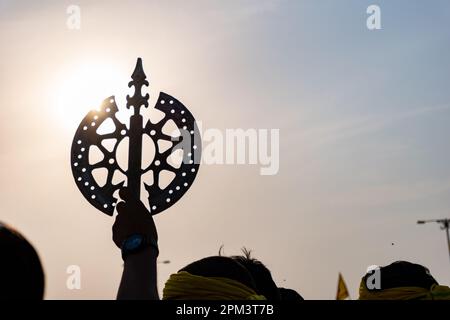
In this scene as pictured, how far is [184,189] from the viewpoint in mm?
5727

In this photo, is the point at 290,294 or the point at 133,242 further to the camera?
the point at 290,294

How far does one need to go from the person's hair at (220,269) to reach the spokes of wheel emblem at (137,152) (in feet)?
6.19

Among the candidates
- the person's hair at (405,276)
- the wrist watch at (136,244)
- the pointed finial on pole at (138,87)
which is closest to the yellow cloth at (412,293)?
the person's hair at (405,276)

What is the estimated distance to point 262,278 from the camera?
3.94 metres

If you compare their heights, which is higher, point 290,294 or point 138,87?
point 138,87

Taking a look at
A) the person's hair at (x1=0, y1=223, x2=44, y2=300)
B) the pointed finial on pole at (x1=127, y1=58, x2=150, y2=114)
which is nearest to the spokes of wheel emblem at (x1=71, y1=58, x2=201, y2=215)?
the pointed finial on pole at (x1=127, y1=58, x2=150, y2=114)

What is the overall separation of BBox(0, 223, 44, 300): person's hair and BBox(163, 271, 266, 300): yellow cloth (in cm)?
115

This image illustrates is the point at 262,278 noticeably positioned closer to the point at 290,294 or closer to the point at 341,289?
the point at 290,294

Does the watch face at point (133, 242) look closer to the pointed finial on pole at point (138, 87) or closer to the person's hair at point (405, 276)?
the person's hair at point (405, 276)

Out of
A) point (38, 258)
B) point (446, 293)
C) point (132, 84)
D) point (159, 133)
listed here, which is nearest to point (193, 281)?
point (38, 258)

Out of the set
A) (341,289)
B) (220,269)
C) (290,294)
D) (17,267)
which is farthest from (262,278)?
(341,289)

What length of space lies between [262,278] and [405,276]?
915 mm

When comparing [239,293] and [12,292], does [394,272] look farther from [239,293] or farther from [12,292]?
[12,292]

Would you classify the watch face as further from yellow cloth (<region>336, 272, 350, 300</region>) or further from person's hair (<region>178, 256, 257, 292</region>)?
yellow cloth (<region>336, 272, 350, 300</region>)
